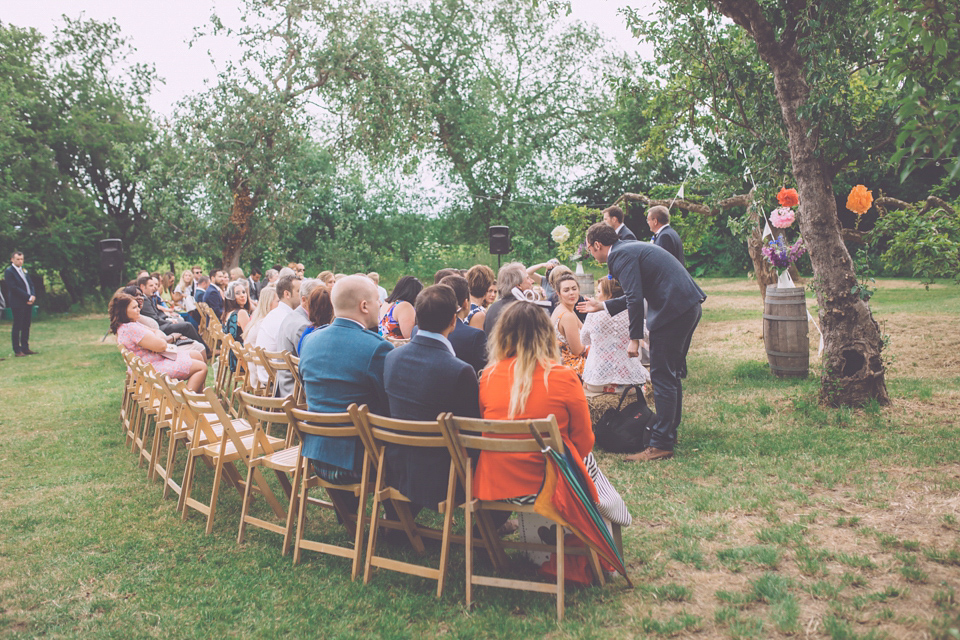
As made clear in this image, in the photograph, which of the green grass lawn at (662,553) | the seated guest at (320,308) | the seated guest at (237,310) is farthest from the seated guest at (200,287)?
the seated guest at (320,308)

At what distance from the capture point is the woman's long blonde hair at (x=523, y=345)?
3029mm

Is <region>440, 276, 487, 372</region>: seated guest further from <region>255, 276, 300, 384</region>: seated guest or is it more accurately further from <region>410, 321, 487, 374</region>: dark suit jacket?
<region>255, 276, 300, 384</region>: seated guest

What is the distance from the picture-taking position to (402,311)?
5.09 meters

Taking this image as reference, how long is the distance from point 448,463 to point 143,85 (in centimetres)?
2664

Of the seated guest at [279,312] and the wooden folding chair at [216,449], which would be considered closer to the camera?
the wooden folding chair at [216,449]

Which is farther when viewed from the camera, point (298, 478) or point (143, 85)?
point (143, 85)

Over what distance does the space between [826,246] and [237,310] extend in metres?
6.96

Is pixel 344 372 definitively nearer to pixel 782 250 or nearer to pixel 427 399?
pixel 427 399

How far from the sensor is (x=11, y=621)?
2.95 meters

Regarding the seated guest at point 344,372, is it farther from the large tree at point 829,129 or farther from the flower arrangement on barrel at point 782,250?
the flower arrangement on barrel at point 782,250

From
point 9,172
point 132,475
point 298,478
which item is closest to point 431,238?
point 9,172

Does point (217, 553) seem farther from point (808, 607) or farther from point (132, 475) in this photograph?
point (808, 607)

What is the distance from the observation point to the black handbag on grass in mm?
4969

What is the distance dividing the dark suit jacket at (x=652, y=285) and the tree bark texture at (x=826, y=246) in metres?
1.45
